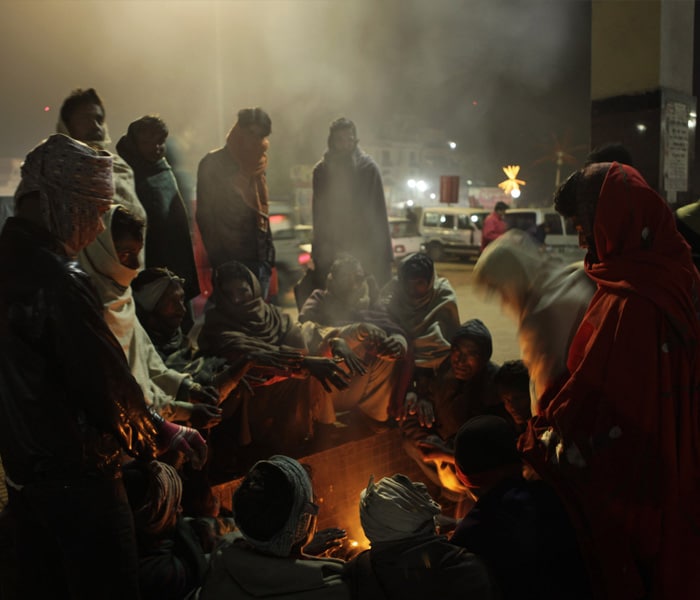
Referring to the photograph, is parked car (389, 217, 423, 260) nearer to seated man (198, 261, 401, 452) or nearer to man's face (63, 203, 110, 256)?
seated man (198, 261, 401, 452)

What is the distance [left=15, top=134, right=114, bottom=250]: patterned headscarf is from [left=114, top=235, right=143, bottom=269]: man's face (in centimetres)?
155

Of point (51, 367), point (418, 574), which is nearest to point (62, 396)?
point (51, 367)

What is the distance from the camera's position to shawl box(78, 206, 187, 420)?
3.41m

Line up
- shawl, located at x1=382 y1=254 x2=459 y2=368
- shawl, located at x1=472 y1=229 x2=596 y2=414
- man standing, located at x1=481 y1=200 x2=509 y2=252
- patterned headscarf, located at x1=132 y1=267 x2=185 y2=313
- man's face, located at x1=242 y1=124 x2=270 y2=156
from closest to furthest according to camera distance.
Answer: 1. shawl, located at x1=472 y1=229 x2=596 y2=414
2. patterned headscarf, located at x1=132 y1=267 x2=185 y2=313
3. shawl, located at x1=382 y1=254 x2=459 y2=368
4. man's face, located at x1=242 y1=124 x2=270 y2=156
5. man standing, located at x1=481 y1=200 x2=509 y2=252

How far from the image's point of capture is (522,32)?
10.4 metres

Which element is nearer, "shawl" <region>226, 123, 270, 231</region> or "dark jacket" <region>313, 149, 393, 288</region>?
"shawl" <region>226, 123, 270, 231</region>

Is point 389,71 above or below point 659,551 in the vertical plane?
above

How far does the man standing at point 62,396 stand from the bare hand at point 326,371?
6.94ft

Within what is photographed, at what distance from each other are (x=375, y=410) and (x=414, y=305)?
3.12ft

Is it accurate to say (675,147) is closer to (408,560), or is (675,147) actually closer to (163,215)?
(163,215)

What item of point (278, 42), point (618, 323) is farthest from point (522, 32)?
point (618, 323)

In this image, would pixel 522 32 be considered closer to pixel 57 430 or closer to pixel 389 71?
pixel 389 71

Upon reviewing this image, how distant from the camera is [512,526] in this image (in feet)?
6.94

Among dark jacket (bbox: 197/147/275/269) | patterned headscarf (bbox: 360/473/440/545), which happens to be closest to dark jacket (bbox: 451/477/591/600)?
patterned headscarf (bbox: 360/473/440/545)
